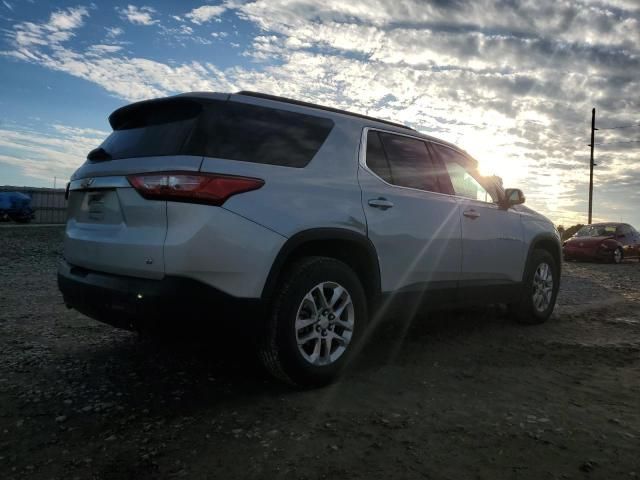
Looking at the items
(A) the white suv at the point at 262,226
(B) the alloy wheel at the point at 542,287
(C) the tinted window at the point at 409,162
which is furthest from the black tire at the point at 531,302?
(C) the tinted window at the point at 409,162

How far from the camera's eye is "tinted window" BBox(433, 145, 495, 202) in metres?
4.68

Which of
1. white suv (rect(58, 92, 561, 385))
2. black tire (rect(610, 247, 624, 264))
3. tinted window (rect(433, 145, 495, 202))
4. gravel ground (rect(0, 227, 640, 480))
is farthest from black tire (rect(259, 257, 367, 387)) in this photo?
black tire (rect(610, 247, 624, 264))

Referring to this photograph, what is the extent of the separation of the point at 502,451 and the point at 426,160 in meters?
2.64

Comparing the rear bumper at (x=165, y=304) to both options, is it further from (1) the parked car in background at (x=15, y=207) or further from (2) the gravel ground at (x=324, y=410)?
(1) the parked car in background at (x=15, y=207)

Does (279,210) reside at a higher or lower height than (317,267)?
higher

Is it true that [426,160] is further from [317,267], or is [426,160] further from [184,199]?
[184,199]

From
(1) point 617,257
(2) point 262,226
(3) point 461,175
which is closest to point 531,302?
(3) point 461,175

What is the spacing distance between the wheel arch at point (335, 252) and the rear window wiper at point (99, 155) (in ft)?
4.55

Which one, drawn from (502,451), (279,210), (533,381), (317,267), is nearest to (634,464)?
(502,451)

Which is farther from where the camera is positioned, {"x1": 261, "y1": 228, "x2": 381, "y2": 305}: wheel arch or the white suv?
{"x1": 261, "y1": 228, "x2": 381, "y2": 305}: wheel arch

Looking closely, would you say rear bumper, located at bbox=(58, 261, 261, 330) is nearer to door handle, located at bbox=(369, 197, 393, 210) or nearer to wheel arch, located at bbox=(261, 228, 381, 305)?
wheel arch, located at bbox=(261, 228, 381, 305)

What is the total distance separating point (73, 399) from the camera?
3105 mm

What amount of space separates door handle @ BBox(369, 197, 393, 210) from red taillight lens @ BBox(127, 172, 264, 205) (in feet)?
3.75

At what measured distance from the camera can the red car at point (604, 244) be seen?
16.6m
